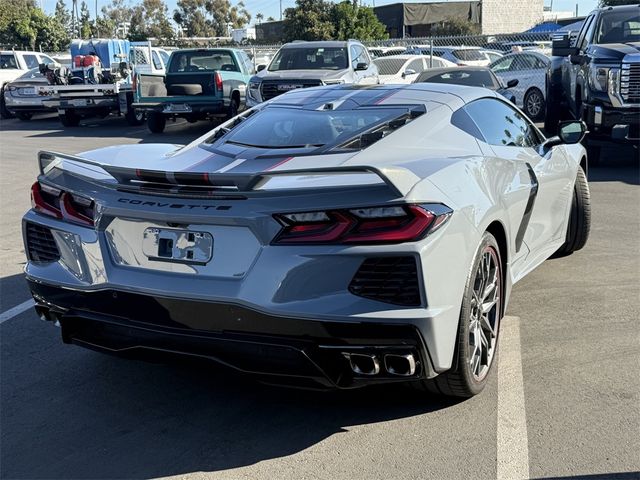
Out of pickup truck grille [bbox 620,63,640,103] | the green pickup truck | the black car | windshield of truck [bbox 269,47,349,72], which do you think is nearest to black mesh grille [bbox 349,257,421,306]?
pickup truck grille [bbox 620,63,640,103]

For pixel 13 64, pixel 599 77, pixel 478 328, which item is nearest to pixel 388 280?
pixel 478 328

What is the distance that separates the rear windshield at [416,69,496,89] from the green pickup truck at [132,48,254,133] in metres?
4.78

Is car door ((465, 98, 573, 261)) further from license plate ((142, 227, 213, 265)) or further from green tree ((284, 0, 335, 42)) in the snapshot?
green tree ((284, 0, 335, 42))

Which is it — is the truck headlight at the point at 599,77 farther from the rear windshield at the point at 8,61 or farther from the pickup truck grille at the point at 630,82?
the rear windshield at the point at 8,61

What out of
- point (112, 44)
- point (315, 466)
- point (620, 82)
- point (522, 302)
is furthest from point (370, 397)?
point (112, 44)

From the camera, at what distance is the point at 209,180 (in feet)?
11.3

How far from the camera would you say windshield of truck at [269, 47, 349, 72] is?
658 inches

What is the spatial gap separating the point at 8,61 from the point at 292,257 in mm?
24367

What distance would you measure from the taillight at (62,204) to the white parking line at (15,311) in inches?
62.8

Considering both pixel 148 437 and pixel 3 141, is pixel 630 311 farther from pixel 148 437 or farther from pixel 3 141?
pixel 3 141

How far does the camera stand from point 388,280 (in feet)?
10.6

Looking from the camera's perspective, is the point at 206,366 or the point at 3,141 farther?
the point at 3,141

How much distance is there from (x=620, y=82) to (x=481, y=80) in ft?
12.8

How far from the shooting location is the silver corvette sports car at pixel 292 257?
10.6ft
